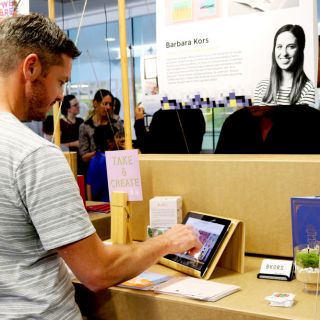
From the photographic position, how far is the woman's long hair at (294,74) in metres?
1.49

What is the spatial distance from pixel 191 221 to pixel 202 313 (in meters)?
0.41

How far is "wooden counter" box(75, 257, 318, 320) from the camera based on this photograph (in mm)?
1071

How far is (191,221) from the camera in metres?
1.50

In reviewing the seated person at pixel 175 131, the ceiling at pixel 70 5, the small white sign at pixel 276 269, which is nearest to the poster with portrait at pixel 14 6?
the seated person at pixel 175 131

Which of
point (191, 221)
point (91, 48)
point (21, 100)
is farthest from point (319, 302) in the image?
point (91, 48)

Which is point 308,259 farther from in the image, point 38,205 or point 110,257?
point 38,205

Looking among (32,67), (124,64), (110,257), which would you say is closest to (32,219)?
(110,257)

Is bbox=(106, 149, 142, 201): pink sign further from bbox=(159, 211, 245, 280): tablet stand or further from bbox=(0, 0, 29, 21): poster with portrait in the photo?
bbox=(0, 0, 29, 21): poster with portrait

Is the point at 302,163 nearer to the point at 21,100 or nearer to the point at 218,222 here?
the point at 218,222

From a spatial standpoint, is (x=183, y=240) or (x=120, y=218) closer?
(x=183, y=240)

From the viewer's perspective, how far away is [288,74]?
5.03 ft

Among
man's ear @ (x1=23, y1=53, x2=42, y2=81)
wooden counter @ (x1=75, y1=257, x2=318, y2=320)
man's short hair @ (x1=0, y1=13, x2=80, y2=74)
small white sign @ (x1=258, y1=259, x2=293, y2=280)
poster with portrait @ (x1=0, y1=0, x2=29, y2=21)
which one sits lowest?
wooden counter @ (x1=75, y1=257, x2=318, y2=320)

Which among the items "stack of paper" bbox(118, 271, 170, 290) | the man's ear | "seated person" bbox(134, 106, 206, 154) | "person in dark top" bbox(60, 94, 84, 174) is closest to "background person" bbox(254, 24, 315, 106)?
"stack of paper" bbox(118, 271, 170, 290)

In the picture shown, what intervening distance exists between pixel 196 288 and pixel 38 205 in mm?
469
